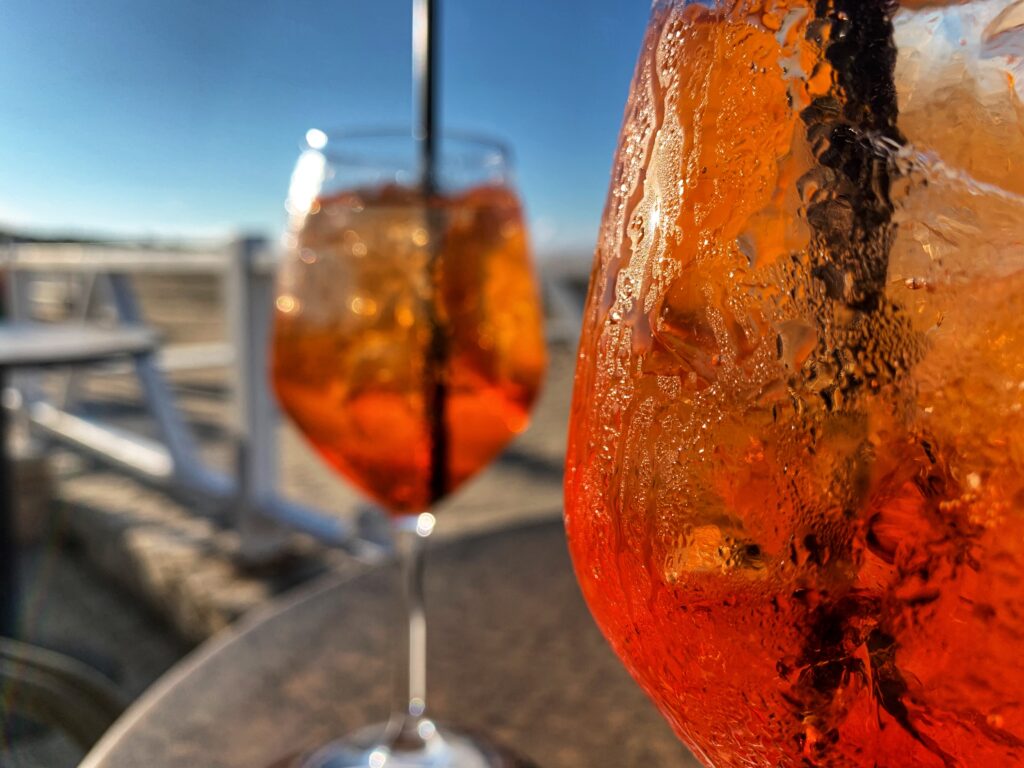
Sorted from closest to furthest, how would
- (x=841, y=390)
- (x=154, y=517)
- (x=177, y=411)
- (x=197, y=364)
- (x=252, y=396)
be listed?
(x=841, y=390) → (x=252, y=396) → (x=154, y=517) → (x=177, y=411) → (x=197, y=364)

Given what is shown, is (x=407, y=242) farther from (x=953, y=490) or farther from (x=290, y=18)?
(x=290, y=18)

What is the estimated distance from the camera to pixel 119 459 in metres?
2.50

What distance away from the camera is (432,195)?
400 mm

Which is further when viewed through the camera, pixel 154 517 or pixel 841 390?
pixel 154 517

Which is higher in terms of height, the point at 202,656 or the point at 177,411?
the point at 202,656

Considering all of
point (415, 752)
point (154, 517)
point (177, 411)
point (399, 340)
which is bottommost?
point (154, 517)

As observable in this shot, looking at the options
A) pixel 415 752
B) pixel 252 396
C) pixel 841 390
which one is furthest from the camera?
pixel 252 396

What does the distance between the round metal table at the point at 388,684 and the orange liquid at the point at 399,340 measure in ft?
0.21

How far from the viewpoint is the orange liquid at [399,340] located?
37 cm

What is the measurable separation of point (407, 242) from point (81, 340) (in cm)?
134

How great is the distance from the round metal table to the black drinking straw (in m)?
0.07

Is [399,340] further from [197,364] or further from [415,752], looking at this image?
[197,364]

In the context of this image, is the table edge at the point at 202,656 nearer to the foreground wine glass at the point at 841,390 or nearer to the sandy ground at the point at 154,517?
the foreground wine glass at the point at 841,390

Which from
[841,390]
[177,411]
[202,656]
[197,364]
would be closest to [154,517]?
[177,411]
